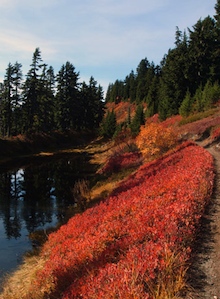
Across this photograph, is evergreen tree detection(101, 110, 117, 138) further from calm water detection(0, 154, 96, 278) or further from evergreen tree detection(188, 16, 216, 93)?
calm water detection(0, 154, 96, 278)

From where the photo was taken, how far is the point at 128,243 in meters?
8.15

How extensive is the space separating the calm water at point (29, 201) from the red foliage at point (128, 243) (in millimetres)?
2392

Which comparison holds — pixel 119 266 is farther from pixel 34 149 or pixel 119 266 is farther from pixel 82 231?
pixel 34 149

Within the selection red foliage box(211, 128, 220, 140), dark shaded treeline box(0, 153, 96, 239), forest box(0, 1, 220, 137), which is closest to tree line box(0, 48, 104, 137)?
forest box(0, 1, 220, 137)

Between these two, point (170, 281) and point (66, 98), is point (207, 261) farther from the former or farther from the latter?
point (66, 98)

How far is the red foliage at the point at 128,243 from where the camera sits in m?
6.13

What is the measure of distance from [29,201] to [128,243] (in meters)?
16.4

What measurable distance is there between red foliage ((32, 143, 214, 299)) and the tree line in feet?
162

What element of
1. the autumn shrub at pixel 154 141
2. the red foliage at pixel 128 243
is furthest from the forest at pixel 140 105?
the red foliage at pixel 128 243

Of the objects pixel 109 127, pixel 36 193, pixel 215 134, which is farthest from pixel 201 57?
pixel 36 193

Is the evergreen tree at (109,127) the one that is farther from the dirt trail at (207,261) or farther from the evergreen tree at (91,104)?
the dirt trail at (207,261)

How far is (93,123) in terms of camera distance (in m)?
83.0

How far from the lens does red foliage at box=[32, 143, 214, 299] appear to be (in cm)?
613

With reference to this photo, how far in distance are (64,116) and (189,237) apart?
6435cm
